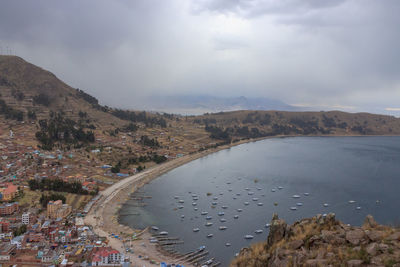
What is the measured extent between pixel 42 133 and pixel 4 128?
1058 cm

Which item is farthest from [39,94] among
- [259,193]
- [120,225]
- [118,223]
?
[259,193]

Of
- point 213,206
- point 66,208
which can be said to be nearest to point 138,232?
point 66,208

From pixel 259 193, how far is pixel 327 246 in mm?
43086

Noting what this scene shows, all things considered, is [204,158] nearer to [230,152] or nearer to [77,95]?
[230,152]

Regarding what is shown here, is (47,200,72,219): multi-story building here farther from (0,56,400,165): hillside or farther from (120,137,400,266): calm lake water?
(0,56,400,165): hillside

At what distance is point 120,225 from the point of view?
35.4 metres

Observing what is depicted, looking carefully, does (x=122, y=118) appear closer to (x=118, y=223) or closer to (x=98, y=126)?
(x=98, y=126)

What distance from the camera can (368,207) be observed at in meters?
41.4

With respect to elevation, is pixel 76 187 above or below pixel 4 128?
below

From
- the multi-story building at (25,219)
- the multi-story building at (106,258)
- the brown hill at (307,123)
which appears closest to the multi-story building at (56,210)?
the multi-story building at (25,219)

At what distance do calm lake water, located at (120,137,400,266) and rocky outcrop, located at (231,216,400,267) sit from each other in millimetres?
18807

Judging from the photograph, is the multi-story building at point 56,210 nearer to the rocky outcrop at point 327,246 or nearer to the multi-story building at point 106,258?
the multi-story building at point 106,258

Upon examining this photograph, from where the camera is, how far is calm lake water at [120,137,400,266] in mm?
35125

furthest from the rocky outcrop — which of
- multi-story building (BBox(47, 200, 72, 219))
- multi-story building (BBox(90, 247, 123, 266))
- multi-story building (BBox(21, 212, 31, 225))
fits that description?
multi-story building (BBox(21, 212, 31, 225))
